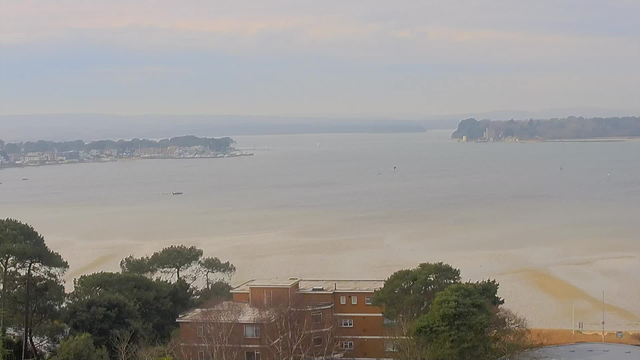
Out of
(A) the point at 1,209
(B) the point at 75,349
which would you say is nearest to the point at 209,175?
(A) the point at 1,209

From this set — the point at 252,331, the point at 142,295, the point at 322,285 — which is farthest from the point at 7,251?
the point at 322,285

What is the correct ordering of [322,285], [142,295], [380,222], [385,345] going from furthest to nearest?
[380,222]
[322,285]
[142,295]
[385,345]

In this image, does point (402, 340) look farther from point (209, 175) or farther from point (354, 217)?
point (209, 175)

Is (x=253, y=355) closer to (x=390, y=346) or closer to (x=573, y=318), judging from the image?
(x=390, y=346)

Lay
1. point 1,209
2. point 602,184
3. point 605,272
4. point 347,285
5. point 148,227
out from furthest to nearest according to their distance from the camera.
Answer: point 602,184, point 1,209, point 148,227, point 605,272, point 347,285

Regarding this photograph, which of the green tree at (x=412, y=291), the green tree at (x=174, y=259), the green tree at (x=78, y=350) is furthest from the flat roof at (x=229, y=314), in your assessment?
the green tree at (x=174, y=259)

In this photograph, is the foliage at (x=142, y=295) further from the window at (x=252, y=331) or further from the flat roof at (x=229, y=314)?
the window at (x=252, y=331)
